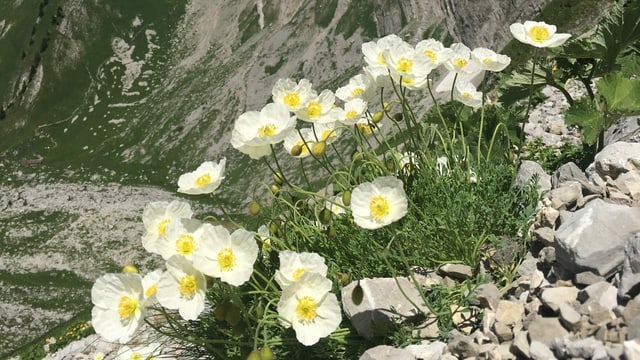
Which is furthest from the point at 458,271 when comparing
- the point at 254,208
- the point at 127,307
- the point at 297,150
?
the point at 127,307

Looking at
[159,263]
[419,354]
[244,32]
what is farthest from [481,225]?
[244,32]

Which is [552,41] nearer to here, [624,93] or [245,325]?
[624,93]

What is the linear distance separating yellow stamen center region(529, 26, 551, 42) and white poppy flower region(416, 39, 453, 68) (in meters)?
0.62

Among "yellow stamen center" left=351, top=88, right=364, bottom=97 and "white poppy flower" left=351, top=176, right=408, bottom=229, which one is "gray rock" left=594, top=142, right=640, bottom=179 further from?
"yellow stamen center" left=351, top=88, right=364, bottom=97

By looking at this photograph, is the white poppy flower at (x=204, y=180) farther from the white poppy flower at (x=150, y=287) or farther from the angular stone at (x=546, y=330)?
the angular stone at (x=546, y=330)

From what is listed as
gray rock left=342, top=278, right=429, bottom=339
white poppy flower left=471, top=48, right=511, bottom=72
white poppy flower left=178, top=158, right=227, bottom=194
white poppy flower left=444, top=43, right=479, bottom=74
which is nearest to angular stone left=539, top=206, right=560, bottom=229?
gray rock left=342, top=278, right=429, bottom=339

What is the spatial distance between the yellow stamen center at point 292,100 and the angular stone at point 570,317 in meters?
2.24

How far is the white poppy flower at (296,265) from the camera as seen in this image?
3.32 meters

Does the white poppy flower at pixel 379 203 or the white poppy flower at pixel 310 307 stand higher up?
the white poppy flower at pixel 379 203

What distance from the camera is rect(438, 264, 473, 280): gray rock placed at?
377 centimetres

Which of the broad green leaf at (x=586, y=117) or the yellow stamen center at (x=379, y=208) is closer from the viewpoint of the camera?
the yellow stamen center at (x=379, y=208)

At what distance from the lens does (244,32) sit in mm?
107438

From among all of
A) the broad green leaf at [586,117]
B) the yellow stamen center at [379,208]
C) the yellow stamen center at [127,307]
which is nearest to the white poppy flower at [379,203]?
the yellow stamen center at [379,208]

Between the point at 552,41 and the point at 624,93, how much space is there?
88 cm
